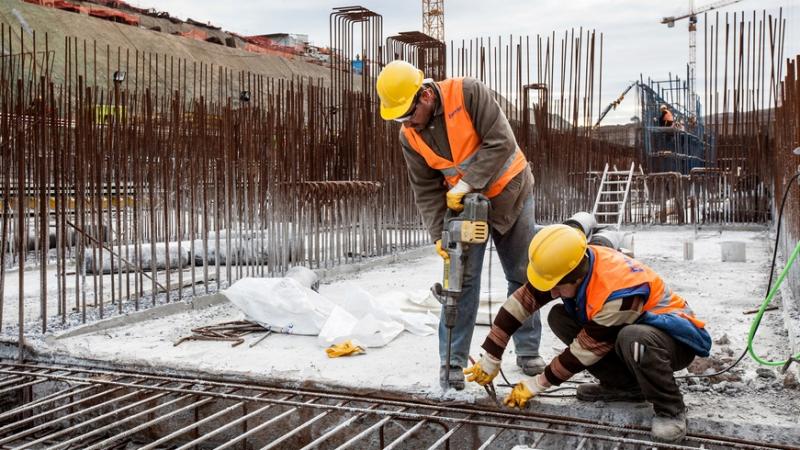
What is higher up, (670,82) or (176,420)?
(670,82)

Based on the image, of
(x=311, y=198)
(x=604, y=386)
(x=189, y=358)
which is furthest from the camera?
(x=311, y=198)

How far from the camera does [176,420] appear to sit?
371 centimetres

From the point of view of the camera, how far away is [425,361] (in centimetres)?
393

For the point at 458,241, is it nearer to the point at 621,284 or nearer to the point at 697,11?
the point at 621,284

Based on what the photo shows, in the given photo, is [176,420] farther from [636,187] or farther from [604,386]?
[636,187]

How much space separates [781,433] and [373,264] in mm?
5747

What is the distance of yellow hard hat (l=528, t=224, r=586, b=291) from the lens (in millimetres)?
2799

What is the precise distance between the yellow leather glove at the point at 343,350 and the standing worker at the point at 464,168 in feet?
2.48

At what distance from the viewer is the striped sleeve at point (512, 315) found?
304cm

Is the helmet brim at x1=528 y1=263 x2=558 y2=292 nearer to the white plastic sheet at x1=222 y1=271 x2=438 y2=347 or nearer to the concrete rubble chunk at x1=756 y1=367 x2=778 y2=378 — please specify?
the concrete rubble chunk at x1=756 y1=367 x2=778 y2=378

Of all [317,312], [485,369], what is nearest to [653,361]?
[485,369]

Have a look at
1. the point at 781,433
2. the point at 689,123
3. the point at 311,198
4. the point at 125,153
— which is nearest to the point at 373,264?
the point at 311,198

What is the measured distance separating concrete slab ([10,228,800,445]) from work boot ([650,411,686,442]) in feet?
0.60

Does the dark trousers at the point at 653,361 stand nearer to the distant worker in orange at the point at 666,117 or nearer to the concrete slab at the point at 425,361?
the concrete slab at the point at 425,361
